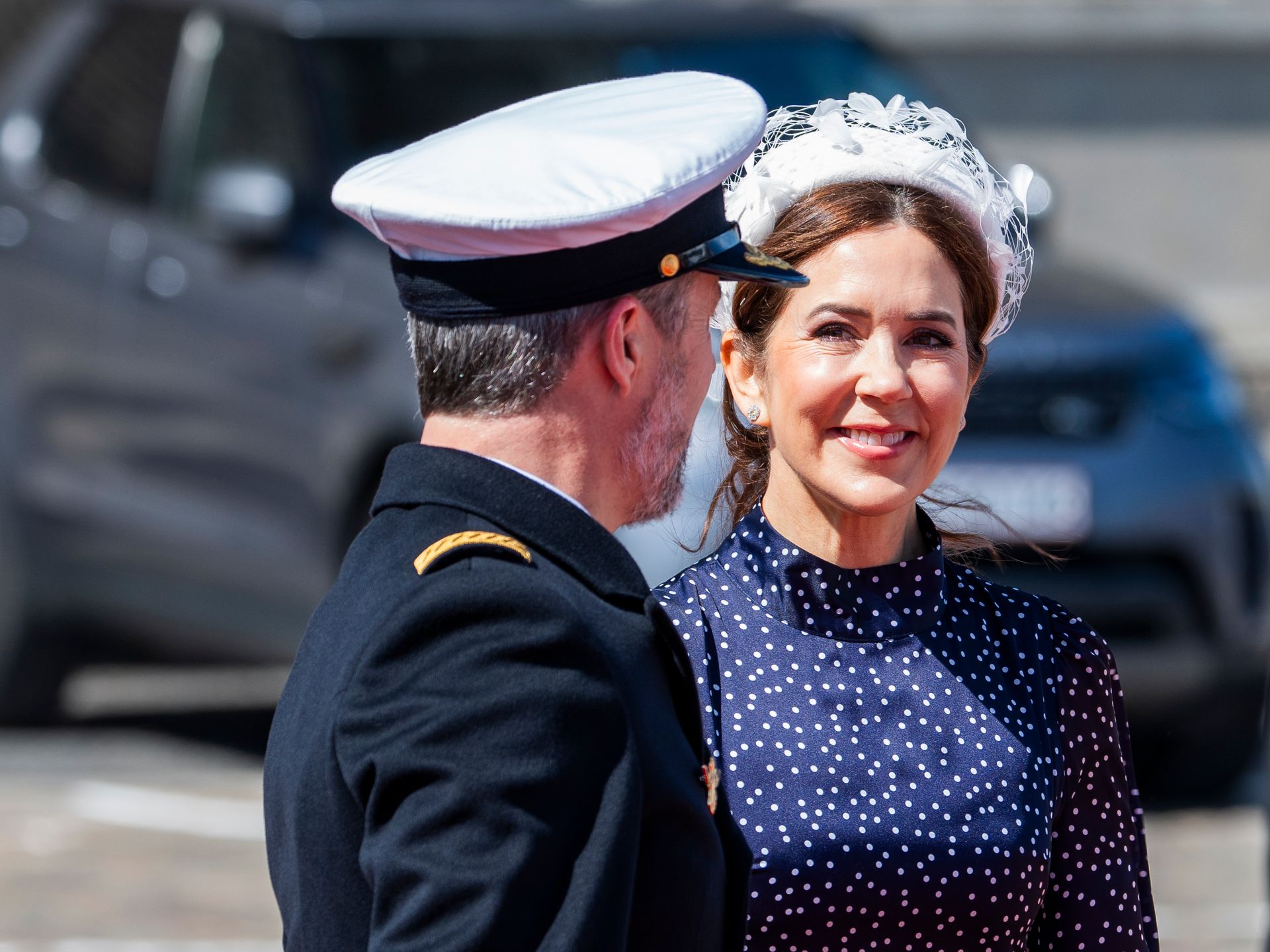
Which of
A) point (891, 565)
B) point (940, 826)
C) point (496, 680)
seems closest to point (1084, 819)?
point (940, 826)

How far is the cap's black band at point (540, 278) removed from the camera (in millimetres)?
1783

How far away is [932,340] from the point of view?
2.36m

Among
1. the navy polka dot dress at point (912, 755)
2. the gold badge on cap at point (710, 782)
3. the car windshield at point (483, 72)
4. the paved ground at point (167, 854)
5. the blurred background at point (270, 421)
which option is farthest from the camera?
the car windshield at point (483, 72)

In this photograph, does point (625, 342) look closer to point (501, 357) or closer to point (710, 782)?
point (501, 357)

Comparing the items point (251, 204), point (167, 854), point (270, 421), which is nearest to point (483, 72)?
point (251, 204)

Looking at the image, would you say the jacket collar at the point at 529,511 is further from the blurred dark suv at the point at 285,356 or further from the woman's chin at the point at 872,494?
the blurred dark suv at the point at 285,356

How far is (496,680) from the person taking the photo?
164cm

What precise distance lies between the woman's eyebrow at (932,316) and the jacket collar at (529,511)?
0.63m

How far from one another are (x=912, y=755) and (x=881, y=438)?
0.36 metres

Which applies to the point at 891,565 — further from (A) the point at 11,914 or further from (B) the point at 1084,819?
(A) the point at 11,914

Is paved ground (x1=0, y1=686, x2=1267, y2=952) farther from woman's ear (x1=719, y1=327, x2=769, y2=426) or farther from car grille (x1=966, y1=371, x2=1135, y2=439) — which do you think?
woman's ear (x1=719, y1=327, x2=769, y2=426)

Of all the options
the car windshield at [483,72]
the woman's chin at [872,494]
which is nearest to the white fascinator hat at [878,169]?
the woman's chin at [872,494]

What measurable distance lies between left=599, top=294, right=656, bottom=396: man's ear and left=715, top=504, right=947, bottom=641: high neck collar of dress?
21.7 inches

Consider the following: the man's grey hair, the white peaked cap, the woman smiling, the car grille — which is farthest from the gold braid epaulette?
the car grille
